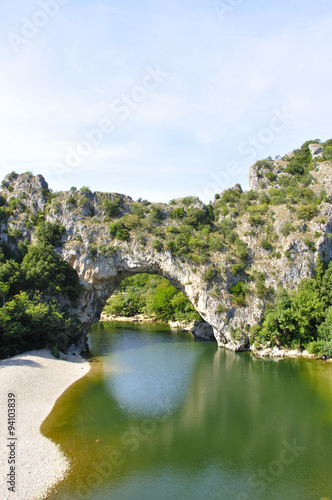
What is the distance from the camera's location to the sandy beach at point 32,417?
50.3 ft

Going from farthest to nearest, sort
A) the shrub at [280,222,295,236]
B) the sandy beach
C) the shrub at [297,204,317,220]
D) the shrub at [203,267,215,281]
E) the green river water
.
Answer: the shrub at [297,204,317,220]
the shrub at [280,222,295,236]
the shrub at [203,267,215,281]
the green river water
the sandy beach

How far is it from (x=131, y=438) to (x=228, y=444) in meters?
5.87

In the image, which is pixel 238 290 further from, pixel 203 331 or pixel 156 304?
pixel 156 304

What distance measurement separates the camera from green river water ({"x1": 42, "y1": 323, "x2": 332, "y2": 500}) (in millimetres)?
15586

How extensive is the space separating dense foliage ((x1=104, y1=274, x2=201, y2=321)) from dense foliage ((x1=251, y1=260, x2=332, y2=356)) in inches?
802

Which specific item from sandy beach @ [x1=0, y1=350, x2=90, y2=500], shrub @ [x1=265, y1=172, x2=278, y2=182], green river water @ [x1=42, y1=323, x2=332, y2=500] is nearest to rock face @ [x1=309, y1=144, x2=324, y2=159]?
shrub @ [x1=265, y1=172, x2=278, y2=182]

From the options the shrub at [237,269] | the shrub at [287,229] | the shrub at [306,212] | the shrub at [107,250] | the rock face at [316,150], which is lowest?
the shrub at [237,269]

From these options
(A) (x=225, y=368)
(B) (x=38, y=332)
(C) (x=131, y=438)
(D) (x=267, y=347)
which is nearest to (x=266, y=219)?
(D) (x=267, y=347)

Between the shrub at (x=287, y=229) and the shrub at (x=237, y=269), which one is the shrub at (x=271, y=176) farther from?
the shrub at (x=237, y=269)

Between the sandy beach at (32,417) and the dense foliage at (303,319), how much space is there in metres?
23.5

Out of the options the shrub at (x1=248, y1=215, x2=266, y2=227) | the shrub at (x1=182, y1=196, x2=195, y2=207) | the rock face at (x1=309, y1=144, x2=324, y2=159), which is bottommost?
the shrub at (x1=248, y1=215, x2=266, y2=227)

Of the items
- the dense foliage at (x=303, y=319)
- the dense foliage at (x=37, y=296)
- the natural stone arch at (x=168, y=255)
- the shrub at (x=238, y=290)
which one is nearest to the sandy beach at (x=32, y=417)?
the dense foliage at (x=37, y=296)

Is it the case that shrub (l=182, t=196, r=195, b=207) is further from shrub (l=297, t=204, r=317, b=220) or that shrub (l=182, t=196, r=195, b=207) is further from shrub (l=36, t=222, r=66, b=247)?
shrub (l=36, t=222, r=66, b=247)

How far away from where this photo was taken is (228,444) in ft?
64.6
